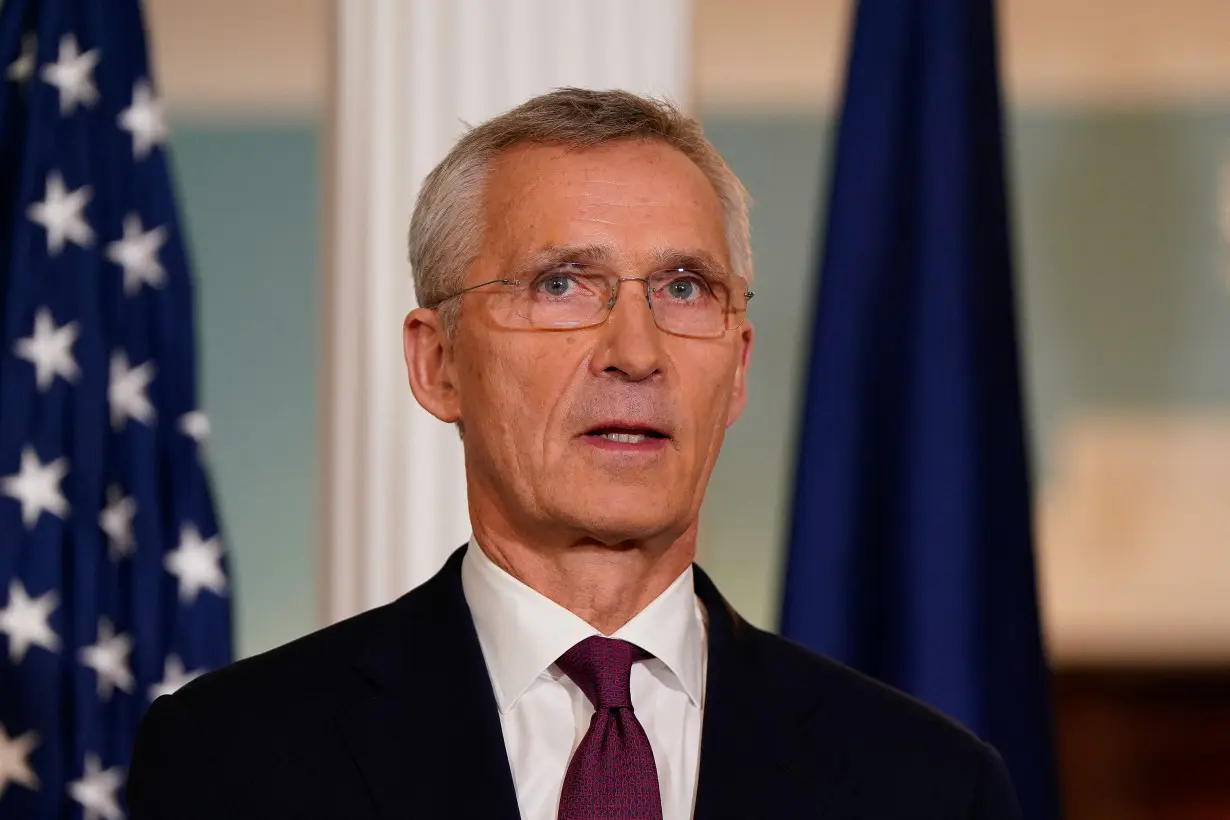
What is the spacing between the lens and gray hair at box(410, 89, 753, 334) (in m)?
1.87

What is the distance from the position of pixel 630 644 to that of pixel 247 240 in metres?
3.97

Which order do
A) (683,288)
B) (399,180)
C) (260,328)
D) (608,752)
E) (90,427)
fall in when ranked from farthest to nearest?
Answer: 1. (260,328)
2. (90,427)
3. (399,180)
4. (683,288)
5. (608,752)

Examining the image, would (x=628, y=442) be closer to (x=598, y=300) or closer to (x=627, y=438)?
(x=627, y=438)

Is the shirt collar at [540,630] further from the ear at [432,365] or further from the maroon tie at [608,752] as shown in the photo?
the ear at [432,365]

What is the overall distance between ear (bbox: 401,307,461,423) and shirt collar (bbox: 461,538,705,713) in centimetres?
18

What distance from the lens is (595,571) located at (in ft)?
5.92

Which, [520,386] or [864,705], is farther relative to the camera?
[864,705]

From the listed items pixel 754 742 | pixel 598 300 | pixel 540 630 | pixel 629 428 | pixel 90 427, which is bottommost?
pixel 754 742

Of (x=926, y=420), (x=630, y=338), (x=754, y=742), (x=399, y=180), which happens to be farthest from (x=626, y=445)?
(x=926, y=420)

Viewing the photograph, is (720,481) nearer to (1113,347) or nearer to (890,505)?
(1113,347)

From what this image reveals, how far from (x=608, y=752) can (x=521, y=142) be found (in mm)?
716

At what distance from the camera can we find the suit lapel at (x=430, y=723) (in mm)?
1680

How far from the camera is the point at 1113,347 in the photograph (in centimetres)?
527

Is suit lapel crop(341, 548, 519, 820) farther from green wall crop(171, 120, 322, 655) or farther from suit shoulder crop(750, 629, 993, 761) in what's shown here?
green wall crop(171, 120, 322, 655)
